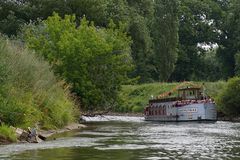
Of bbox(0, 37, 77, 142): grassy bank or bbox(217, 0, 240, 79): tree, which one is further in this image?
bbox(217, 0, 240, 79): tree

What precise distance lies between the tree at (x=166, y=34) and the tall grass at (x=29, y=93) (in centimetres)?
4994

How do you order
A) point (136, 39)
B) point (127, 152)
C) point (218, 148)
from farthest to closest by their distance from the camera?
point (136, 39) < point (218, 148) < point (127, 152)

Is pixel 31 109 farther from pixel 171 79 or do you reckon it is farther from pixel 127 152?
pixel 171 79

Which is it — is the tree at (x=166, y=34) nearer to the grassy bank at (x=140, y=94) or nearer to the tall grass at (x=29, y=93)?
the grassy bank at (x=140, y=94)

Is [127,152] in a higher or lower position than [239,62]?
lower

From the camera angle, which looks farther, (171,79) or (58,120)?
(171,79)

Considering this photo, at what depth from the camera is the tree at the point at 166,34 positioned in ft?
305

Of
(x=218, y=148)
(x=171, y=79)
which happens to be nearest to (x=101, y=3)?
(x=218, y=148)

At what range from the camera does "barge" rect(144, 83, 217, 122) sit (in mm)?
58188

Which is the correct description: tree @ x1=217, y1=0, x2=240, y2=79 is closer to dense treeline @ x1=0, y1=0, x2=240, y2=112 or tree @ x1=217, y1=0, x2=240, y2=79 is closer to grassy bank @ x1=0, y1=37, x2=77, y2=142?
dense treeline @ x1=0, y1=0, x2=240, y2=112

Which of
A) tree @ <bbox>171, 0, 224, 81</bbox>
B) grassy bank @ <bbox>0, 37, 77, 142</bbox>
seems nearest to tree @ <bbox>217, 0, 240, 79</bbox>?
tree @ <bbox>171, 0, 224, 81</bbox>

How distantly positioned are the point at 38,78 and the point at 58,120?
3.53m

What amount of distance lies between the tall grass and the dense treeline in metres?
4.67

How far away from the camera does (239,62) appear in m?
84.2
